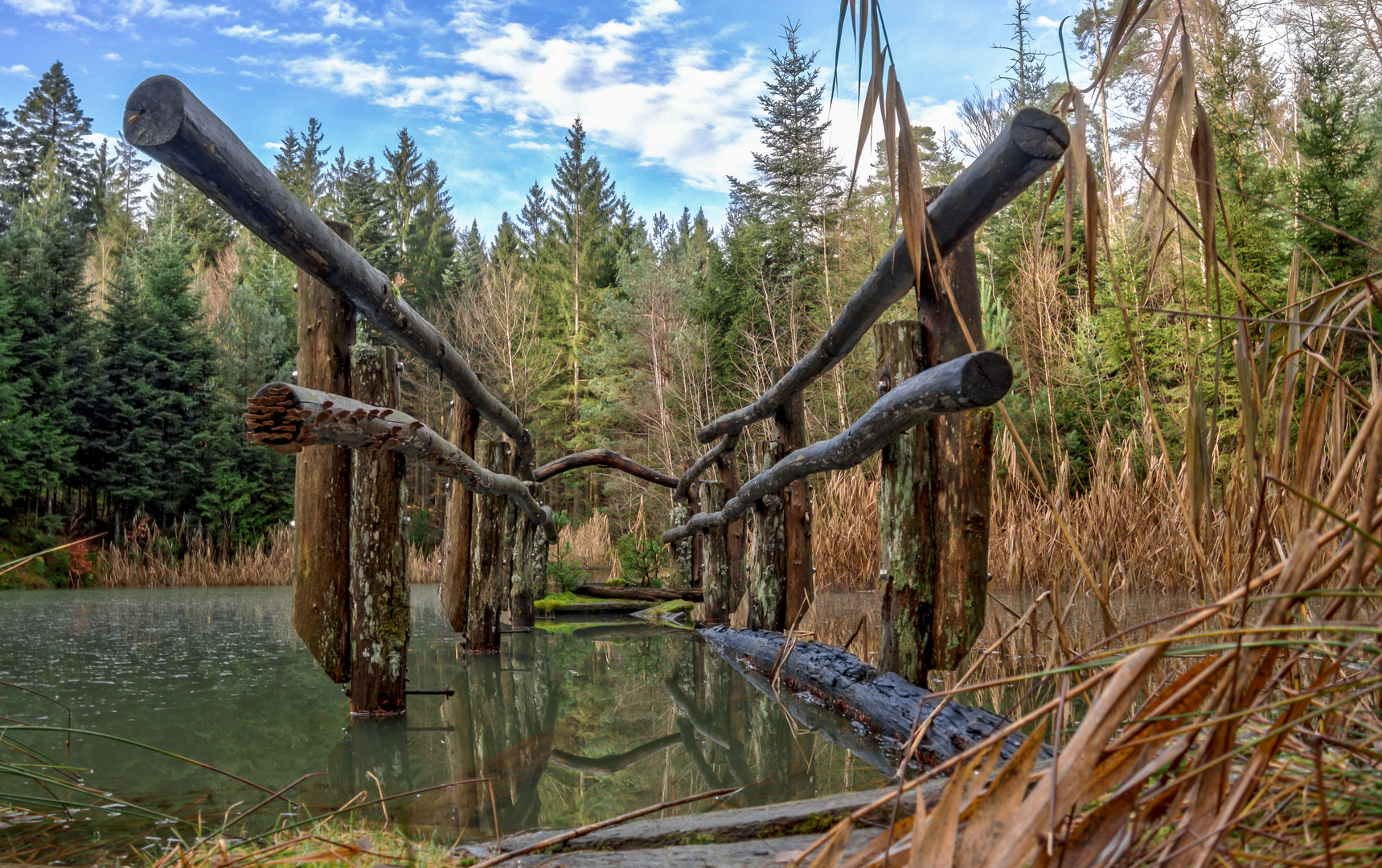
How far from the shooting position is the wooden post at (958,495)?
2080mm

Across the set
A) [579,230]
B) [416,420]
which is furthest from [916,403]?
[579,230]

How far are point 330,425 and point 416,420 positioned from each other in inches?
11.4

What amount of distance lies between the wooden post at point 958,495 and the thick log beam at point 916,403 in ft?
0.75

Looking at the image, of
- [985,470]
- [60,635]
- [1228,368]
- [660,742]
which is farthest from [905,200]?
[1228,368]

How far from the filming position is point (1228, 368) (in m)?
7.59

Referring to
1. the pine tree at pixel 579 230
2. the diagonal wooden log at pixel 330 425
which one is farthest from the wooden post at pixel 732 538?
the pine tree at pixel 579 230

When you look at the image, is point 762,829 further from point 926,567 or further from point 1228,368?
point 1228,368

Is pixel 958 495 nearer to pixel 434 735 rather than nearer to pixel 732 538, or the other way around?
pixel 434 735

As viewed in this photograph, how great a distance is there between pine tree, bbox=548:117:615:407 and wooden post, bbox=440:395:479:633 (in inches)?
823

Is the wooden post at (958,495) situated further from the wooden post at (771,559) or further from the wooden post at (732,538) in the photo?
the wooden post at (732,538)

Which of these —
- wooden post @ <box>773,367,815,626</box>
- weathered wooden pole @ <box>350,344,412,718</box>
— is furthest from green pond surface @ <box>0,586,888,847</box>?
wooden post @ <box>773,367,815,626</box>

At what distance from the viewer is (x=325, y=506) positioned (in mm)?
2523

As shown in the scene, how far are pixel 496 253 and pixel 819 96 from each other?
13.1 m

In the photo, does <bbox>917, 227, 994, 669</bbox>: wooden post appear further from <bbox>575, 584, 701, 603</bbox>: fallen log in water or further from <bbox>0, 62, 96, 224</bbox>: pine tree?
<bbox>0, 62, 96, 224</bbox>: pine tree
